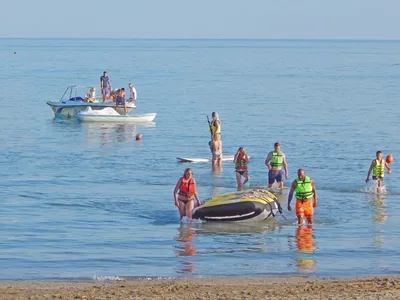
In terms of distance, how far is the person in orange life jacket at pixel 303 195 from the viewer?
18.5 meters

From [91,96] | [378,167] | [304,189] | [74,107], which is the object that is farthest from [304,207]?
[74,107]

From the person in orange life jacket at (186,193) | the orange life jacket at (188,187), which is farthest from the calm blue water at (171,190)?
the orange life jacket at (188,187)

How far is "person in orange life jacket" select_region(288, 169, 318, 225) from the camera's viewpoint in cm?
1853

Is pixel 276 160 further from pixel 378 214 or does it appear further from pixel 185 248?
pixel 185 248

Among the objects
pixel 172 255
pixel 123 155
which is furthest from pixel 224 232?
pixel 123 155

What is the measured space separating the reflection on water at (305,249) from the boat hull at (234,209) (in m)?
0.91

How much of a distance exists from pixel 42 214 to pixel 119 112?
19777 mm

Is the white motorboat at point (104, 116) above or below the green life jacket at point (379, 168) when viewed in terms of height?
above

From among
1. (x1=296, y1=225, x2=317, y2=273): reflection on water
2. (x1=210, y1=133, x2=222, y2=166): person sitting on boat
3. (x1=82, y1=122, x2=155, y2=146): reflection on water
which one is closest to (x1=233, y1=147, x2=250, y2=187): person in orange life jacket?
(x1=210, y1=133, x2=222, y2=166): person sitting on boat

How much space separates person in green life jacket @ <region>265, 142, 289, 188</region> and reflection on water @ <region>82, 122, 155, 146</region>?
1256cm

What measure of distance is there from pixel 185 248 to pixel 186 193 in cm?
209

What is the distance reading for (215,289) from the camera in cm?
1362

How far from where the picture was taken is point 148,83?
75438 millimetres

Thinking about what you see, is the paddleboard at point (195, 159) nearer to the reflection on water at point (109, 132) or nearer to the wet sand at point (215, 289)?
the reflection on water at point (109, 132)
